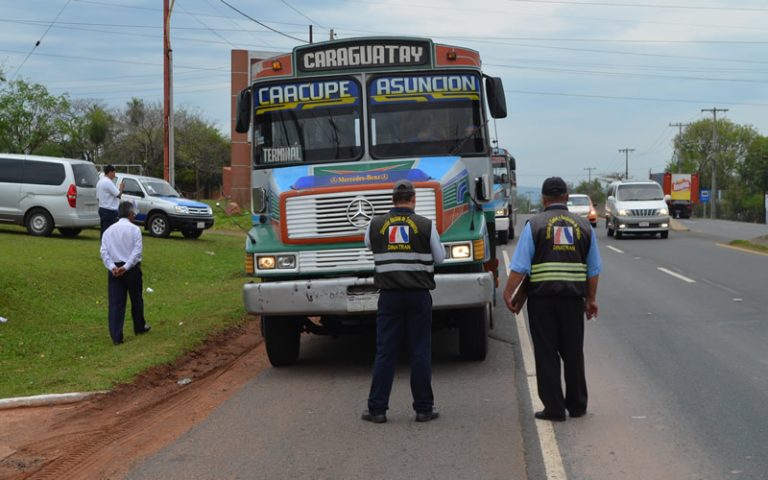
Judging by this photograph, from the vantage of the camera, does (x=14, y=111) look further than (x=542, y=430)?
Yes

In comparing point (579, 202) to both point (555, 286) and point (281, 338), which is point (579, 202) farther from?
point (555, 286)

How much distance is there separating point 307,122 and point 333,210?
1.58m

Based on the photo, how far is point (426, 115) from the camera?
33.0 ft

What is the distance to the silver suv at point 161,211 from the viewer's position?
27234mm

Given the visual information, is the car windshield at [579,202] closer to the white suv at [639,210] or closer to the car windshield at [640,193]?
the white suv at [639,210]

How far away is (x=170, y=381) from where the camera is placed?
9.66m

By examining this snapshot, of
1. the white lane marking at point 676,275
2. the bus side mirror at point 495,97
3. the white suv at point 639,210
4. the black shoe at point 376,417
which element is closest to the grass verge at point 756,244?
the white suv at point 639,210

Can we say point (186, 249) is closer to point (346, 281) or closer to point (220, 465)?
point (346, 281)

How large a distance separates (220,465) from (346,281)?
2.86m

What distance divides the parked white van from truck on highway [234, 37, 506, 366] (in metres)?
13.5

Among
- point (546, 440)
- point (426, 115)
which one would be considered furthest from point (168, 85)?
point (546, 440)

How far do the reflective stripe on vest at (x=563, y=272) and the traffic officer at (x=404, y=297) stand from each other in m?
0.83

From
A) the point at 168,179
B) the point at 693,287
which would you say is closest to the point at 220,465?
the point at 693,287

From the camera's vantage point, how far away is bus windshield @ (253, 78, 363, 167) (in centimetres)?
1009
